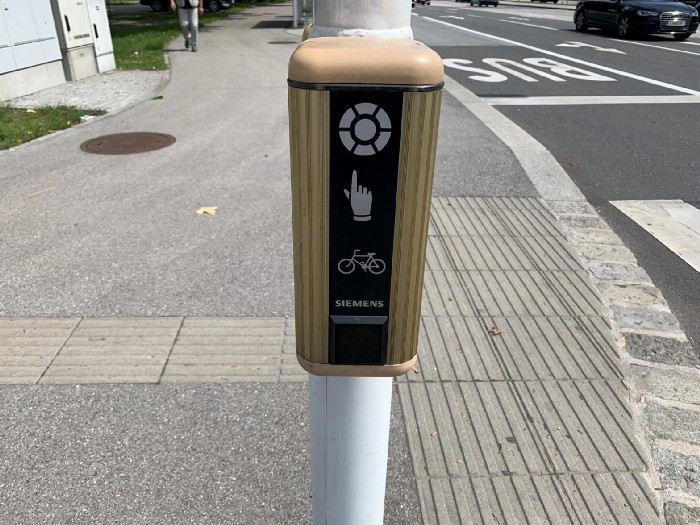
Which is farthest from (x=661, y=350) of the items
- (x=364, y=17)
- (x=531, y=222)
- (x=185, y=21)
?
(x=185, y=21)

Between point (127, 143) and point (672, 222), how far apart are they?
6.13m

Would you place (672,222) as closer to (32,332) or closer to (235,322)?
(235,322)

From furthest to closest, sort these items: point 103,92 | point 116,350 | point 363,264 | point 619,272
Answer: point 103,92
point 619,272
point 116,350
point 363,264

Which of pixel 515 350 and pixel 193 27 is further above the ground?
pixel 193 27

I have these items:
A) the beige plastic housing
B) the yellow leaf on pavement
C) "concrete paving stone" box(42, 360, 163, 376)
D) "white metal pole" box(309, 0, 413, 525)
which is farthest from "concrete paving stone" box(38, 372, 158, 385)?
the yellow leaf on pavement

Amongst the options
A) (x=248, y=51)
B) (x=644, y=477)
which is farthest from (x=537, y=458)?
(x=248, y=51)

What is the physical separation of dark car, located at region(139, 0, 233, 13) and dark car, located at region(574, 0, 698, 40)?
64.4ft

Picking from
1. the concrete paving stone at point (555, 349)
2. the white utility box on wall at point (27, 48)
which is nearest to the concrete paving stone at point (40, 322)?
the concrete paving stone at point (555, 349)

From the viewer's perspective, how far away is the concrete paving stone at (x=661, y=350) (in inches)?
137

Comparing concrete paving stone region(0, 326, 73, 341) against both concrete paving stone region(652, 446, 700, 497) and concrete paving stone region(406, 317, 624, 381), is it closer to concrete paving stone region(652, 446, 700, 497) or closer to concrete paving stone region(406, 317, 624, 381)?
concrete paving stone region(406, 317, 624, 381)

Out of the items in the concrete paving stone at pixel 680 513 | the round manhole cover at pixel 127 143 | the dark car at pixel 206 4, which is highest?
the concrete paving stone at pixel 680 513

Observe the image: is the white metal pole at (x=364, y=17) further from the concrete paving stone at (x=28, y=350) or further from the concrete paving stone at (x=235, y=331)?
the concrete paving stone at (x=28, y=350)

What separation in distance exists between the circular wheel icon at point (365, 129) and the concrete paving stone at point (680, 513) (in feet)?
6.85

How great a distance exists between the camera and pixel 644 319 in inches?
153
